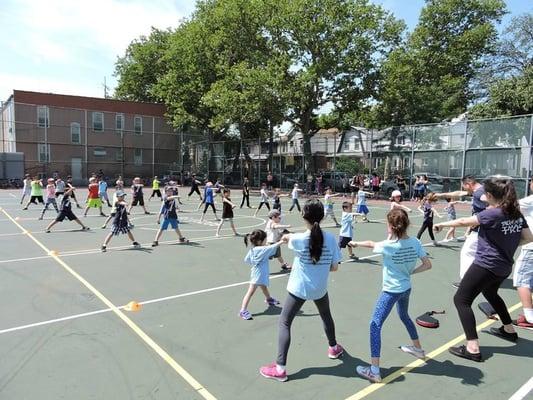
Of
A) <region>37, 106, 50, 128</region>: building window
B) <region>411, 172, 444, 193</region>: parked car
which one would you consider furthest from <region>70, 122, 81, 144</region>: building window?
<region>411, 172, 444, 193</region>: parked car

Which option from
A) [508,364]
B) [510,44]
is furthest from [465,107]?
[508,364]

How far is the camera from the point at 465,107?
40.1 meters

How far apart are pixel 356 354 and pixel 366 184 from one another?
27901 mm

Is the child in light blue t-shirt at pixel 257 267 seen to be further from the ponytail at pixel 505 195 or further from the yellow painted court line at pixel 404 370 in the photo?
the ponytail at pixel 505 195

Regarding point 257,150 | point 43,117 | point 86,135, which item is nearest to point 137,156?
point 86,135

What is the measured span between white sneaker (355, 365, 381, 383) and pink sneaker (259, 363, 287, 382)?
0.73 meters

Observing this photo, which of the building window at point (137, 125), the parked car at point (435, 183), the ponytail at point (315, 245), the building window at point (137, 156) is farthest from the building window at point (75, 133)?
the ponytail at point (315, 245)

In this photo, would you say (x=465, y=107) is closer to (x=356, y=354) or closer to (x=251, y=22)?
(x=251, y=22)

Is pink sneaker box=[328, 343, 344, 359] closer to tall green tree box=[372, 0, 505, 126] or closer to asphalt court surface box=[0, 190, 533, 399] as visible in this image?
asphalt court surface box=[0, 190, 533, 399]

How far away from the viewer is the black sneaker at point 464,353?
461cm

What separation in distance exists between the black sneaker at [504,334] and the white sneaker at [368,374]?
205 cm

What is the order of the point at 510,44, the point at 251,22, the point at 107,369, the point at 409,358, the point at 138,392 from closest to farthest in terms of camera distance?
the point at 138,392 → the point at 107,369 → the point at 409,358 → the point at 251,22 → the point at 510,44

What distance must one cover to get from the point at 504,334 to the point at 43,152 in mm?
45962

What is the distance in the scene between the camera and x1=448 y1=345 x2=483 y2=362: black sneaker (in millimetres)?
4605
